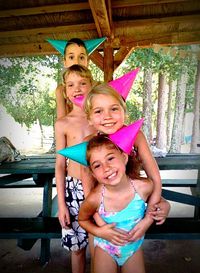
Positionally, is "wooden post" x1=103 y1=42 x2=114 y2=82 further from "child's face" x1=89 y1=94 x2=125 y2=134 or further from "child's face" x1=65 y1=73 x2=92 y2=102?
"child's face" x1=89 y1=94 x2=125 y2=134

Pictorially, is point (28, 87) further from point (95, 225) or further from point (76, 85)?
point (95, 225)

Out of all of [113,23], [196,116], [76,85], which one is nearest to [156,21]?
[113,23]

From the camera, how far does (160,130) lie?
556 inches

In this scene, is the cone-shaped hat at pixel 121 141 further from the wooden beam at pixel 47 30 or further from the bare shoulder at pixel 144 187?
the wooden beam at pixel 47 30

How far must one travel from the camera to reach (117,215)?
5.79 feet

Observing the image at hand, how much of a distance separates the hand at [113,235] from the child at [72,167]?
42 cm

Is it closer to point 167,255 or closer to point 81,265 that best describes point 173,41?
point 167,255

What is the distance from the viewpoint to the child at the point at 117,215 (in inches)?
68.0

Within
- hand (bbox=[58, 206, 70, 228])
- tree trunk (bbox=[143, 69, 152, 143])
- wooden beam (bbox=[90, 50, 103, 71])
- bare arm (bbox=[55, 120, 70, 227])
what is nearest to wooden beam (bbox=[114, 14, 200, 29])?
wooden beam (bbox=[90, 50, 103, 71])

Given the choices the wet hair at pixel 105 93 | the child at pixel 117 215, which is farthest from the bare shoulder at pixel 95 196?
the wet hair at pixel 105 93

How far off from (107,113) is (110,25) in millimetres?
3399

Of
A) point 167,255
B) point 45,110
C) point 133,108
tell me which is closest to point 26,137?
point 45,110

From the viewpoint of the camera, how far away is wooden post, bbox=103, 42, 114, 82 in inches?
197

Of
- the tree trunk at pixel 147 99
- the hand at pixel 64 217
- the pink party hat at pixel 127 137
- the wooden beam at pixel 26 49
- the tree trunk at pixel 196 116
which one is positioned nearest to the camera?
the pink party hat at pixel 127 137
